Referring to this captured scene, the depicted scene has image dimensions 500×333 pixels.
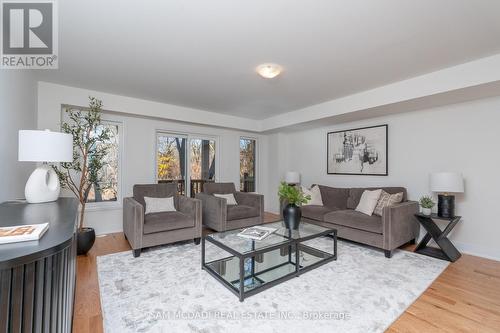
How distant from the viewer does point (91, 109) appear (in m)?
3.40

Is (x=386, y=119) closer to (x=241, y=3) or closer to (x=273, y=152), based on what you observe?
(x=273, y=152)

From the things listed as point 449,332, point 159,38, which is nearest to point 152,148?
point 159,38

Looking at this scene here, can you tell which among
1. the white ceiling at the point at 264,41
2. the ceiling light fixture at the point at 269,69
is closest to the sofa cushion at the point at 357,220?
the white ceiling at the point at 264,41

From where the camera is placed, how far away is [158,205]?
11.5 ft

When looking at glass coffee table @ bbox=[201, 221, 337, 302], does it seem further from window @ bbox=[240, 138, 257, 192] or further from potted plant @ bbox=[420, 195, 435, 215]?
window @ bbox=[240, 138, 257, 192]

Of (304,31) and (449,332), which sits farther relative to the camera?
(304,31)

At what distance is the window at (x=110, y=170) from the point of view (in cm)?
401

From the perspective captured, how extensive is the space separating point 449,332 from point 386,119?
320cm

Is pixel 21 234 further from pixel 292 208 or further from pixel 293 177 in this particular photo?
pixel 293 177

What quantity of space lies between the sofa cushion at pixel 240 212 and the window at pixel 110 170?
211cm

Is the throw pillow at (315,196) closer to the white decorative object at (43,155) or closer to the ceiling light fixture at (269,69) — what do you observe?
the ceiling light fixture at (269,69)

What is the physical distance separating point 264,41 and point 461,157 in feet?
10.3

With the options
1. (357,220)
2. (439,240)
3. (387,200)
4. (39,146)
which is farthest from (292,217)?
(39,146)

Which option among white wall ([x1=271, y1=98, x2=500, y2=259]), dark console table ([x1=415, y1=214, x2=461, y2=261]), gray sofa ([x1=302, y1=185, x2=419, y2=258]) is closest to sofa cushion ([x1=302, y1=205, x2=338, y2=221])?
gray sofa ([x1=302, y1=185, x2=419, y2=258])
